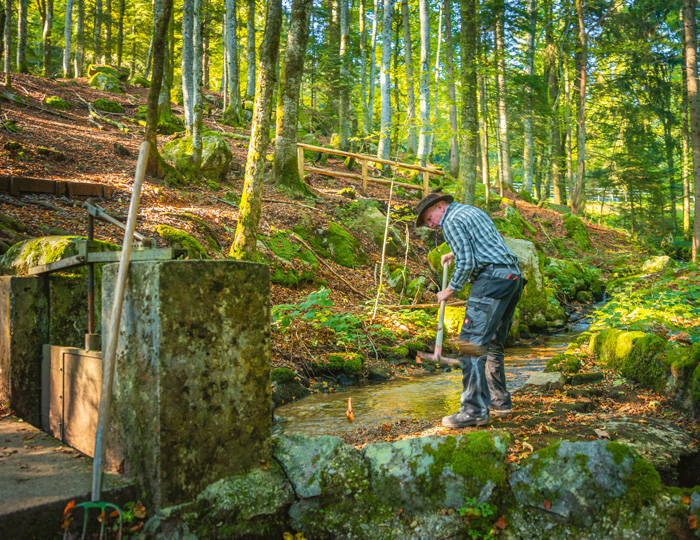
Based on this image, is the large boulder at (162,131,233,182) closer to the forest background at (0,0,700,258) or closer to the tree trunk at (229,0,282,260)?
the forest background at (0,0,700,258)

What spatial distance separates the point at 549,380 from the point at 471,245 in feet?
7.04

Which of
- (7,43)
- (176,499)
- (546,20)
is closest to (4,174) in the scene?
(176,499)

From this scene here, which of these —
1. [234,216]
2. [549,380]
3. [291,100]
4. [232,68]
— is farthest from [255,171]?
[232,68]

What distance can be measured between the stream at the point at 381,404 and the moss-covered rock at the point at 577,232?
13733 millimetres

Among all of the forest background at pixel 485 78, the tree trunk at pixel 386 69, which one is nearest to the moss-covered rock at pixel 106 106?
the forest background at pixel 485 78

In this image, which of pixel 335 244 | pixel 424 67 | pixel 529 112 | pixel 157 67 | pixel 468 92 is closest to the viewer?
pixel 157 67

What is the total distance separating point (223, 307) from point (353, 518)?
142cm

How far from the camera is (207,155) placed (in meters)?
11.9

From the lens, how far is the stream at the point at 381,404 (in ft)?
15.3

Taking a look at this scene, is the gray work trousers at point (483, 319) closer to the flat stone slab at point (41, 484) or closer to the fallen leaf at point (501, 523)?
the fallen leaf at point (501, 523)

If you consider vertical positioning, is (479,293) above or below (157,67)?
below

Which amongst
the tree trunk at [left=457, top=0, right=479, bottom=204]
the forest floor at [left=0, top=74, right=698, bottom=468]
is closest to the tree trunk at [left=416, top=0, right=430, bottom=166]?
the forest floor at [left=0, top=74, right=698, bottom=468]

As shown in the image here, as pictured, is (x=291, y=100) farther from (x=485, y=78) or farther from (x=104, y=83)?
(x=104, y=83)

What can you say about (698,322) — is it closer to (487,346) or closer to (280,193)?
(487,346)
